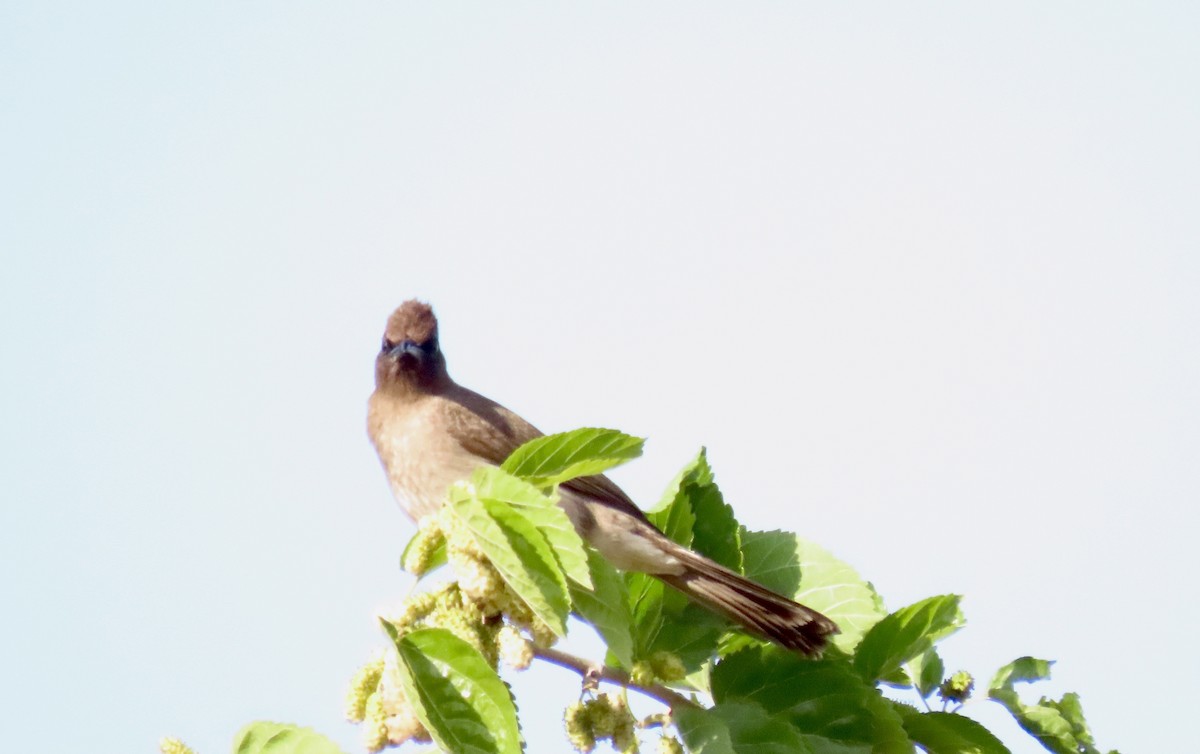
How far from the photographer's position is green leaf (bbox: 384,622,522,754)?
8.26ft

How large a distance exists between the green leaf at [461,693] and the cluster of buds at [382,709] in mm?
106

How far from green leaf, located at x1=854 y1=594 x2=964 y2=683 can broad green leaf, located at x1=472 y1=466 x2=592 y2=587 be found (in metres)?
1.22

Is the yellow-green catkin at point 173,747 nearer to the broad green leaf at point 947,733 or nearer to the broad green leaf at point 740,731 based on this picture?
the broad green leaf at point 740,731

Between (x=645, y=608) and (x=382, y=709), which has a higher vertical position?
(x=645, y=608)

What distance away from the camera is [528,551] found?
2582mm

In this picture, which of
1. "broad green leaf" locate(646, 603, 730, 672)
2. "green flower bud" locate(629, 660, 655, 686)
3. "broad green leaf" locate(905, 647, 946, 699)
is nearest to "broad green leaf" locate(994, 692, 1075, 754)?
"broad green leaf" locate(905, 647, 946, 699)

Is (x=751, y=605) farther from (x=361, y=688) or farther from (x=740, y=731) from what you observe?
(x=361, y=688)

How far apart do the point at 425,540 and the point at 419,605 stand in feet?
0.42

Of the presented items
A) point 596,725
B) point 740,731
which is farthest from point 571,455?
point 740,731

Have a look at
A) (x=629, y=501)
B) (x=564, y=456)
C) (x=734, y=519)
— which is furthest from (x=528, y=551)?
(x=629, y=501)

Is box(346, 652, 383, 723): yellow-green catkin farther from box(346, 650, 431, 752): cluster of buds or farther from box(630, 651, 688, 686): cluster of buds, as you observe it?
box(630, 651, 688, 686): cluster of buds

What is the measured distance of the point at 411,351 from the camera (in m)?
7.58

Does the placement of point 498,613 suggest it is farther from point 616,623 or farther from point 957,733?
point 957,733

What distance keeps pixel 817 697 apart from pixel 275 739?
1.31m
